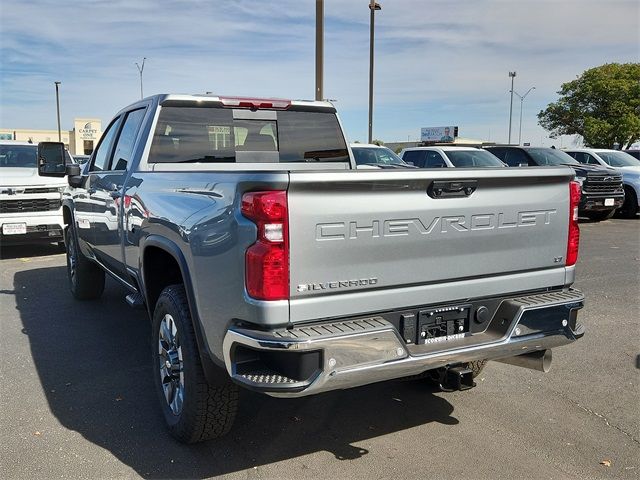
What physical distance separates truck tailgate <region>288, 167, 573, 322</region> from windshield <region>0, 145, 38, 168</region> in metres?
9.30

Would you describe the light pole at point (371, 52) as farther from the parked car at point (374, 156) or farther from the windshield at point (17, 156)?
the windshield at point (17, 156)

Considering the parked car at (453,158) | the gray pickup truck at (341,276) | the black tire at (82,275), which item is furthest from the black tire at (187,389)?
the parked car at (453,158)

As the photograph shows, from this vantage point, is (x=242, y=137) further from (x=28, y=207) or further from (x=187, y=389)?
(x=28, y=207)

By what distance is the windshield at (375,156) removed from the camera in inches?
570

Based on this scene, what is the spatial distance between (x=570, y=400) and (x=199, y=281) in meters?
2.78

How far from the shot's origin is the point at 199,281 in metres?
3.08

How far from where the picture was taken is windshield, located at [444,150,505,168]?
14407 mm

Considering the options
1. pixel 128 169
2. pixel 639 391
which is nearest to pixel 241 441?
pixel 128 169

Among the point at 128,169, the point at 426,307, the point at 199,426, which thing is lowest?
the point at 199,426

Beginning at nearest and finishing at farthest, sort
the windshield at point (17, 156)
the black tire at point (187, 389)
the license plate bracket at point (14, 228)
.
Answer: the black tire at point (187, 389), the license plate bracket at point (14, 228), the windshield at point (17, 156)

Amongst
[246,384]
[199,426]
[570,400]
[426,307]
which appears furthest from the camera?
[570,400]

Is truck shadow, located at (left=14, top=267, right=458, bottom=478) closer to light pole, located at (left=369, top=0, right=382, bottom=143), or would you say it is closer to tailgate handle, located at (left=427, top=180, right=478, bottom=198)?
tailgate handle, located at (left=427, top=180, right=478, bottom=198)

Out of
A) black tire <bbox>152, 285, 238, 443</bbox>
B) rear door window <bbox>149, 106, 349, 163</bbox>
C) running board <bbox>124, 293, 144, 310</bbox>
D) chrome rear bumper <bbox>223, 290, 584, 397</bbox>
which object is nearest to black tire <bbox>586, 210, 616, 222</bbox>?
rear door window <bbox>149, 106, 349, 163</bbox>

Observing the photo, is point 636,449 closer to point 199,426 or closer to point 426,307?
point 426,307
